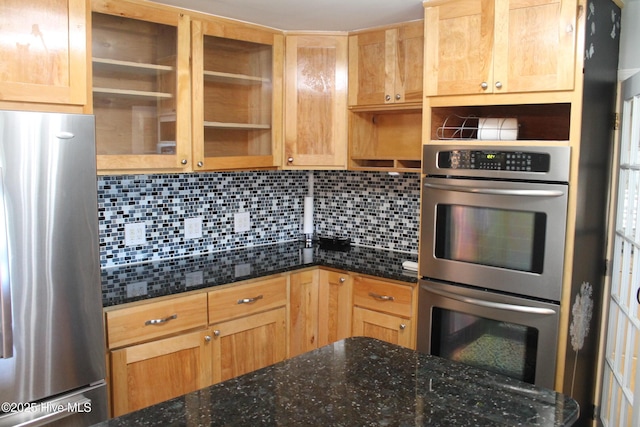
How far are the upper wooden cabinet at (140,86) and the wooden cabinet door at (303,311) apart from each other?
916mm

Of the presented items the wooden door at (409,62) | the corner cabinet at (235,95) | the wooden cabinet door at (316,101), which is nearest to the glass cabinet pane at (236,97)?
the corner cabinet at (235,95)

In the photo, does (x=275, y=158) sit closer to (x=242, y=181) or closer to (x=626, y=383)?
(x=242, y=181)

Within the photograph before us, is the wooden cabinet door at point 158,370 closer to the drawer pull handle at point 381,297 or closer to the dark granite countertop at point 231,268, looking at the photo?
the dark granite countertop at point 231,268

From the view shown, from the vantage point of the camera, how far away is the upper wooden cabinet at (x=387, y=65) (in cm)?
291

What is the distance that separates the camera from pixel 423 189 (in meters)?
2.67

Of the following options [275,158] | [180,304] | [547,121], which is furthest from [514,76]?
[180,304]

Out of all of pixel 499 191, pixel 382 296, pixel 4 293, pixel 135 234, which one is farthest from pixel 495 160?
pixel 4 293

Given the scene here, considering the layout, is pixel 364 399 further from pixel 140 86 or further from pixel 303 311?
pixel 140 86

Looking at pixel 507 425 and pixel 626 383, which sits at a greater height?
pixel 507 425

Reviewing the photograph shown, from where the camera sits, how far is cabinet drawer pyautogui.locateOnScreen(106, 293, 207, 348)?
2.29 metres

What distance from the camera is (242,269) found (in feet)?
9.61

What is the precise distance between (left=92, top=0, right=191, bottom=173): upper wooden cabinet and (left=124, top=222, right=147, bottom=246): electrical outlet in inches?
17.1

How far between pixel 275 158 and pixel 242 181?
35 centimetres

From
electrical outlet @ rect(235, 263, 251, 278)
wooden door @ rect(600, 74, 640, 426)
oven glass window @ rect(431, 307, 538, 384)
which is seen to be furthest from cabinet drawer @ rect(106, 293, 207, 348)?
wooden door @ rect(600, 74, 640, 426)
